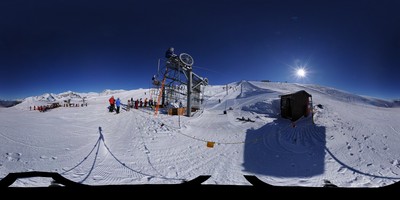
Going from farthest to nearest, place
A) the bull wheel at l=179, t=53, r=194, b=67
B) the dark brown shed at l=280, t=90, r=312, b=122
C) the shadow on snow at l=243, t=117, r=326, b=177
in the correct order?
the bull wheel at l=179, t=53, r=194, b=67, the dark brown shed at l=280, t=90, r=312, b=122, the shadow on snow at l=243, t=117, r=326, b=177

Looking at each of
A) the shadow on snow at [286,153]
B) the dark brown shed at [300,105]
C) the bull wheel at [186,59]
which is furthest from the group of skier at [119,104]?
the dark brown shed at [300,105]

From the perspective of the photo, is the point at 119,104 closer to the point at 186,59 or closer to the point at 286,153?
the point at 186,59

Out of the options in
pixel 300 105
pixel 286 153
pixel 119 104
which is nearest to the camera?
pixel 286 153

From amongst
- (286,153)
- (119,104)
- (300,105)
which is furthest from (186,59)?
(286,153)

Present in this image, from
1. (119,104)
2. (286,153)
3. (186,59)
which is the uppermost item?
(186,59)

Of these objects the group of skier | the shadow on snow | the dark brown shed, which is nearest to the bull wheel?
the group of skier

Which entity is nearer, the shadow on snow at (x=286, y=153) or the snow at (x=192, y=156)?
the snow at (x=192, y=156)

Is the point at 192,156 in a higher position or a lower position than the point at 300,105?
lower

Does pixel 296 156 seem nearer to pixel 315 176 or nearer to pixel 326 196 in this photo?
pixel 315 176

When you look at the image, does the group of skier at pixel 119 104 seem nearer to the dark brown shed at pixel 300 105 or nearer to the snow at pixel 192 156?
the snow at pixel 192 156

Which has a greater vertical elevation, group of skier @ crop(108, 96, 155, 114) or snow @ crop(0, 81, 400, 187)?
group of skier @ crop(108, 96, 155, 114)

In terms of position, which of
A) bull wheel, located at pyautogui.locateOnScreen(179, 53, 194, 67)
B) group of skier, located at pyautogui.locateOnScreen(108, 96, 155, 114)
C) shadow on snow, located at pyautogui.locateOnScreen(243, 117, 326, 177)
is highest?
bull wheel, located at pyautogui.locateOnScreen(179, 53, 194, 67)

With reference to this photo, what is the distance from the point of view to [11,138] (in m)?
6.87

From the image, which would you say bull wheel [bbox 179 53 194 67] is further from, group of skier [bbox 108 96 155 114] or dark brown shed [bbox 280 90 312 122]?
dark brown shed [bbox 280 90 312 122]
